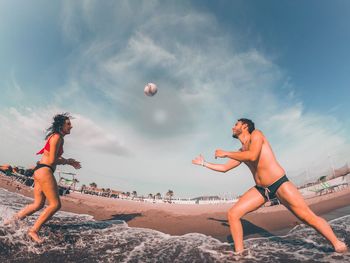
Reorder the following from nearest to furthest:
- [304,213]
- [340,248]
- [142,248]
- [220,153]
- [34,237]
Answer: [340,248]
[304,213]
[220,153]
[34,237]
[142,248]

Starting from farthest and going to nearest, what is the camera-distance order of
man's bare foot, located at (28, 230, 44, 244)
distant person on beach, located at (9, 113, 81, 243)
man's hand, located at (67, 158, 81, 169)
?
man's hand, located at (67, 158, 81, 169)
distant person on beach, located at (9, 113, 81, 243)
man's bare foot, located at (28, 230, 44, 244)

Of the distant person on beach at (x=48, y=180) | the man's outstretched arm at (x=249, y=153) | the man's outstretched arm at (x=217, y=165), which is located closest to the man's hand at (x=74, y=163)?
the distant person on beach at (x=48, y=180)

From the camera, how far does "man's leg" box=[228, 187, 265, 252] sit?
3.46 meters

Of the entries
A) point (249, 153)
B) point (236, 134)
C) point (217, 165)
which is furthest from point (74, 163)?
point (249, 153)

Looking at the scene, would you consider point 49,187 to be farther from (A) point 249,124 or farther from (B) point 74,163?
(A) point 249,124

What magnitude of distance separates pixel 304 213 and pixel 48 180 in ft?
14.0

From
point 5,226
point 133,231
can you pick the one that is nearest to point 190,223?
point 133,231

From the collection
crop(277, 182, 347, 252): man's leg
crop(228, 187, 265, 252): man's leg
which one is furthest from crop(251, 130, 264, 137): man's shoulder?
crop(228, 187, 265, 252): man's leg

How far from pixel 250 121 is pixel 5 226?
4.98 metres

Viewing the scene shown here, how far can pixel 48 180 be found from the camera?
4.06m

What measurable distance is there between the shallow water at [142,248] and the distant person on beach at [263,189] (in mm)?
387

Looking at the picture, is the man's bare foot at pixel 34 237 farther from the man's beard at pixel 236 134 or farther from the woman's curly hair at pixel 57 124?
the man's beard at pixel 236 134

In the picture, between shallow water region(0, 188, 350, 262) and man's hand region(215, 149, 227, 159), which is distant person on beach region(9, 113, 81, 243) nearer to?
shallow water region(0, 188, 350, 262)

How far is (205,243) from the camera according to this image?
4.45m
